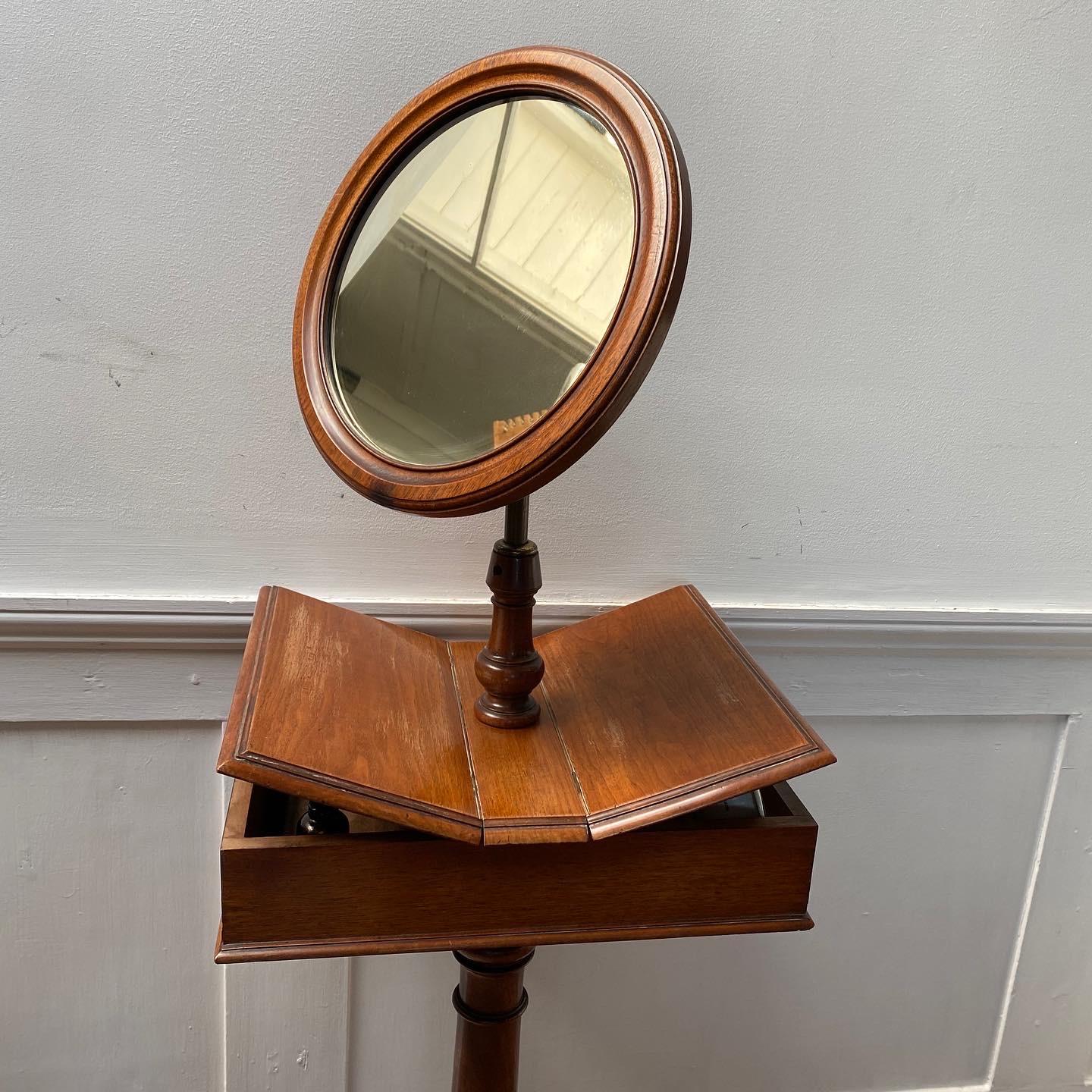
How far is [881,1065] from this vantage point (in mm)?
1320

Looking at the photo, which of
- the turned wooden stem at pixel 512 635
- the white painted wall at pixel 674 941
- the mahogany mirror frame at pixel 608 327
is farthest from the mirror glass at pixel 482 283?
the white painted wall at pixel 674 941

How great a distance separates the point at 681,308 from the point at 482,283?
0.36m

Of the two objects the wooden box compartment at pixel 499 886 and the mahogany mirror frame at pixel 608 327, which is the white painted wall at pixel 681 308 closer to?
the mahogany mirror frame at pixel 608 327

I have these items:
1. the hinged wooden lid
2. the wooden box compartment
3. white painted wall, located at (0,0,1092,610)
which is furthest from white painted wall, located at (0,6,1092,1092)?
the wooden box compartment

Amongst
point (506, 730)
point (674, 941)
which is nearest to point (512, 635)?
point (506, 730)

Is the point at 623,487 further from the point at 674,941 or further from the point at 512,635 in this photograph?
the point at 674,941

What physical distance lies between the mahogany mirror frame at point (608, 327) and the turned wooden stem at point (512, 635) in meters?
0.11

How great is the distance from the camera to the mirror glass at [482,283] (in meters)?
0.67

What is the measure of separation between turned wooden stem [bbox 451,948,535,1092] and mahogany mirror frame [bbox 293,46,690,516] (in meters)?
0.44

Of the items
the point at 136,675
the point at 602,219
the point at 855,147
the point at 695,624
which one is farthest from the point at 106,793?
the point at 855,147

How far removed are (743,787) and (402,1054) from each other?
742 millimetres

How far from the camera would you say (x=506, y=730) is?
819mm

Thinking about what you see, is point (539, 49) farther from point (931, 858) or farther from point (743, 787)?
point (931, 858)

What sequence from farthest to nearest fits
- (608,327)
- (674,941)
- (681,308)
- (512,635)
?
(674,941)
(681,308)
(512,635)
(608,327)
